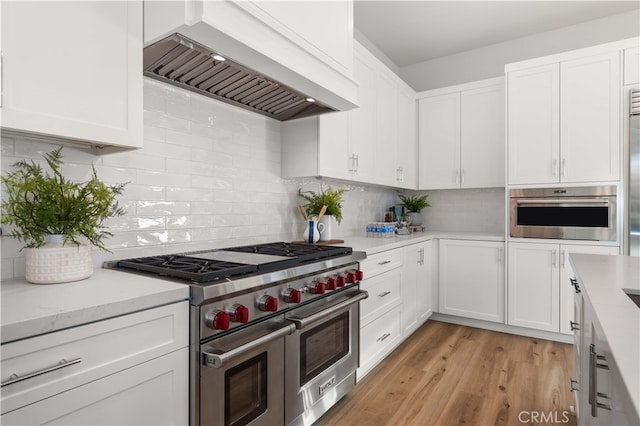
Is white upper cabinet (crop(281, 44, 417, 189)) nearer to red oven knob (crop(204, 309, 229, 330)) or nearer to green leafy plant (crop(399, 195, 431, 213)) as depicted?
green leafy plant (crop(399, 195, 431, 213))

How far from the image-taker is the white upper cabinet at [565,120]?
2988mm

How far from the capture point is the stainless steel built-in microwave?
2980 mm

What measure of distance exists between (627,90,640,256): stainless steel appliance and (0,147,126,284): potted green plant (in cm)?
359

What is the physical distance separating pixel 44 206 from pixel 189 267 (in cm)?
53

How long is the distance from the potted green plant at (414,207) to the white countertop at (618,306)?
2.18m

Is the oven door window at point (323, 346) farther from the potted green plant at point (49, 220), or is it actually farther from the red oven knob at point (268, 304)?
the potted green plant at point (49, 220)

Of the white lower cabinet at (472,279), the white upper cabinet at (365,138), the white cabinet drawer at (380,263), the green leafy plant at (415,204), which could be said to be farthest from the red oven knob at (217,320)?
the green leafy plant at (415,204)

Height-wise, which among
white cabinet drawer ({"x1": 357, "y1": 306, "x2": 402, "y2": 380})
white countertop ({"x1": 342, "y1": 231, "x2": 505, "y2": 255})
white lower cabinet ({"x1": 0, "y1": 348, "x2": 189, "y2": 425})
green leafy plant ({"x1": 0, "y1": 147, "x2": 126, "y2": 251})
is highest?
green leafy plant ({"x1": 0, "y1": 147, "x2": 126, "y2": 251})

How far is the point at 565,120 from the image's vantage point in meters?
3.15

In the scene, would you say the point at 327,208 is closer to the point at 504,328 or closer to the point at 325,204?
the point at 325,204

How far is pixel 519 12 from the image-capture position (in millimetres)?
3398

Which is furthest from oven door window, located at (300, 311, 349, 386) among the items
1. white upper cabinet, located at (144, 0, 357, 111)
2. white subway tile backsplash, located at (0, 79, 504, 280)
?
white upper cabinet, located at (144, 0, 357, 111)

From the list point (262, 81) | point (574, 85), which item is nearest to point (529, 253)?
point (574, 85)

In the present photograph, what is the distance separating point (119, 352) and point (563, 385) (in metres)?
2.69
